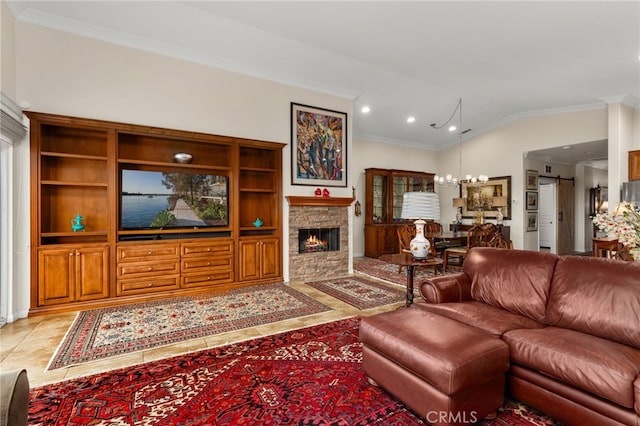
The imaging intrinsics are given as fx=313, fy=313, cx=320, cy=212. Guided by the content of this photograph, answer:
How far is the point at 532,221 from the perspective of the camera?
8008 mm

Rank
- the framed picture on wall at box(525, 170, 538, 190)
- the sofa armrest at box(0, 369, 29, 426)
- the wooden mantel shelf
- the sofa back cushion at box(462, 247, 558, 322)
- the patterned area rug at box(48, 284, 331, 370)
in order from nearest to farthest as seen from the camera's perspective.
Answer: the sofa armrest at box(0, 369, 29, 426) < the sofa back cushion at box(462, 247, 558, 322) < the patterned area rug at box(48, 284, 331, 370) < the wooden mantel shelf < the framed picture on wall at box(525, 170, 538, 190)

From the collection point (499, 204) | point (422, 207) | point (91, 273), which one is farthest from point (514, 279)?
point (499, 204)

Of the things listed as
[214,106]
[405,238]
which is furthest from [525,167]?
[214,106]

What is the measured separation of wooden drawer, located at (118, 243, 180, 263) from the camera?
4027 millimetres

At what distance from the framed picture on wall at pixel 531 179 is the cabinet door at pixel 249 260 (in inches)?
272

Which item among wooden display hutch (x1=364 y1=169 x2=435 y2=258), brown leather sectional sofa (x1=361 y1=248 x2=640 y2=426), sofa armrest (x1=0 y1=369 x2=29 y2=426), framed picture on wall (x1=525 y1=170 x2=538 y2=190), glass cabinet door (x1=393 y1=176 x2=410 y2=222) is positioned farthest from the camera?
glass cabinet door (x1=393 y1=176 x2=410 y2=222)

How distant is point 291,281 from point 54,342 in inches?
122

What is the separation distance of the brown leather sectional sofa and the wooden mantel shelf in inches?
115

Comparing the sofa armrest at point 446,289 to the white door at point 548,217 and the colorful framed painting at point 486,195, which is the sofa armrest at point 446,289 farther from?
the white door at point 548,217

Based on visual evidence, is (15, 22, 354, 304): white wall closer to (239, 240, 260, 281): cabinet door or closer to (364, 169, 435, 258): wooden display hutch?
(239, 240, 260, 281): cabinet door

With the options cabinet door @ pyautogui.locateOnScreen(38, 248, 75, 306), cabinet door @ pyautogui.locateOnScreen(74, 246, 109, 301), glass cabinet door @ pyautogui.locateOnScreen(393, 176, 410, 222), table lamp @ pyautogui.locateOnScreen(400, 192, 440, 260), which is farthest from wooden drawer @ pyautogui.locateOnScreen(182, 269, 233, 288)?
glass cabinet door @ pyautogui.locateOnScreen(393, 176, 410, 222)

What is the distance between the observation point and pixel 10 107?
3.21 meters

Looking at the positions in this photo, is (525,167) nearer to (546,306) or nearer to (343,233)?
(343,233)

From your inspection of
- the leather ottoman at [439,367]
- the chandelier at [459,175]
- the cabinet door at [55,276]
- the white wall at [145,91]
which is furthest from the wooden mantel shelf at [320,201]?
the leather ottoman at [439,367]
